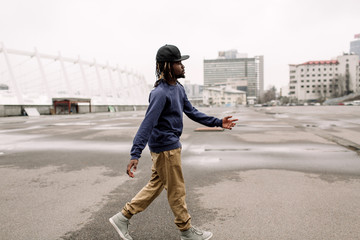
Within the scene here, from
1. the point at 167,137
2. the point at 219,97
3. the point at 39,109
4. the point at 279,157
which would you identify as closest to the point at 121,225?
the point at 167,137

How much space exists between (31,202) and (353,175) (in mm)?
5094

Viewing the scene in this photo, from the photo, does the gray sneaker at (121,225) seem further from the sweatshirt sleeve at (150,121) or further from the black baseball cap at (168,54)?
the black baseball cap at (168,54)

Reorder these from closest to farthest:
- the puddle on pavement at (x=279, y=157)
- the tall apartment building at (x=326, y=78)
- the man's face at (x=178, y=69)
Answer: the man's face at (x=178, y=69), the puddle on pavement at (x=279, y=157), the tall apartment building at (x=326, y=78)

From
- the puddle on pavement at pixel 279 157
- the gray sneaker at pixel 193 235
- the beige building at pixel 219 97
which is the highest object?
the beige building at pixel 219 97

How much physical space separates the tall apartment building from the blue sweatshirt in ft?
434

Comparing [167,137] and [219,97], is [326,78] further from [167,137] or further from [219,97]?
[167,137]

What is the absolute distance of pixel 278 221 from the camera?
295cm

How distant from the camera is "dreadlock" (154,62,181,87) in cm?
251

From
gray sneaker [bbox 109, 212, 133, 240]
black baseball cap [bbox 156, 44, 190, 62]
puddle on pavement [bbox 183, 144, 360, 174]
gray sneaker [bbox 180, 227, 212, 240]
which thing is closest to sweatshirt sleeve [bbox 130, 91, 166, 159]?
black baseball cap [bbox 156, 44, 190, 62]

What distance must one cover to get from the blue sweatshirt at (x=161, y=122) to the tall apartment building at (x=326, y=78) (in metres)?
132

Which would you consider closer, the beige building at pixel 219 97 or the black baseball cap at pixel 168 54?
the black baseball cap at pixel 168 54

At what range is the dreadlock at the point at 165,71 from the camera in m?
2.51

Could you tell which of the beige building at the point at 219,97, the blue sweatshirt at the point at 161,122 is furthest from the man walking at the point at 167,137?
the beige building at the point at 219,97

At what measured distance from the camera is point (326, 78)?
4958 inches
